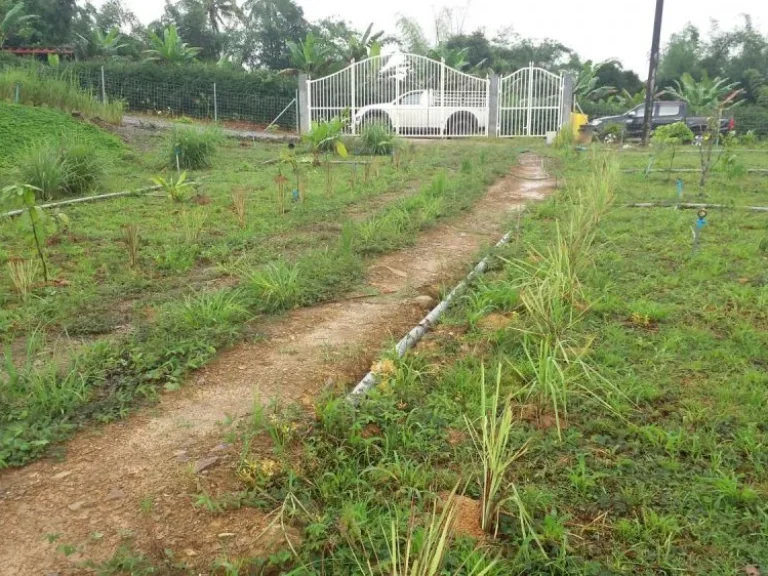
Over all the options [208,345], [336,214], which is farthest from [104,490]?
[336,214]

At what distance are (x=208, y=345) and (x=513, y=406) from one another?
4.89 feet

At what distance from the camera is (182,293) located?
162 inches

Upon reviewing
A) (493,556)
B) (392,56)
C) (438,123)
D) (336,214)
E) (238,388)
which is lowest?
(493,556)

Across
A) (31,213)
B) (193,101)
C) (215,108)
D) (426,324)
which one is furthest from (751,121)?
(31,213)

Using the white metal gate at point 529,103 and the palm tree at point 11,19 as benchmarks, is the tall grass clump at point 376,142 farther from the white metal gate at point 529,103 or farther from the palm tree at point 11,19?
the palm tree at point 11,19

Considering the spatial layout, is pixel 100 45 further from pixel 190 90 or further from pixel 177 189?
pixel 177 189

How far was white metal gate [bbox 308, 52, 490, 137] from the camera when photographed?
57.7 feet

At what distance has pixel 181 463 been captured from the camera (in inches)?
92.0

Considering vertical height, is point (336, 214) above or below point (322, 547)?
above

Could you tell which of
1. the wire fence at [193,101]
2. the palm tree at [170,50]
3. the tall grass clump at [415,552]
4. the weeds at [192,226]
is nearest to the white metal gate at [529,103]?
the wire fence at [193,101]

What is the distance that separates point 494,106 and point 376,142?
6390 mm

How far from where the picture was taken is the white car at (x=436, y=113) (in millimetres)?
17719

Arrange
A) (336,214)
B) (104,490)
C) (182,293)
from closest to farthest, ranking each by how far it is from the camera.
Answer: (104,490), (182,293), (336,214)

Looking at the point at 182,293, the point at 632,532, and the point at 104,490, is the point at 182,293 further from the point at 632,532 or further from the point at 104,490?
the point at 632,532
